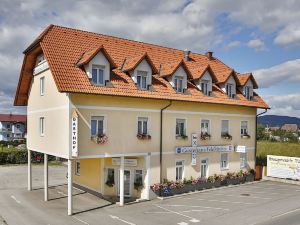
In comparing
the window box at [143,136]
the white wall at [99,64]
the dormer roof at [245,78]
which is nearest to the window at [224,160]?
the dormer roof at [245,78]

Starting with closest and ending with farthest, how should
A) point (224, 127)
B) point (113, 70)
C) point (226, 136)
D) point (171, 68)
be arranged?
point (113, 70) → point (171, 68) → point (226, 136) → point (224, 127)

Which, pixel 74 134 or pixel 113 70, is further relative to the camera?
pixel 113 70

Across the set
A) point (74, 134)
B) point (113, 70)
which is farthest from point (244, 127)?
point (74, 134)

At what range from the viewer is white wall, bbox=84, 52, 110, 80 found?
71.0 feet

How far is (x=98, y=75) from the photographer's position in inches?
873

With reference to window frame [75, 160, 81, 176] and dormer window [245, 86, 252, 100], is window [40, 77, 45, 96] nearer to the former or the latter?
window frame [75, 160, 81, 176]

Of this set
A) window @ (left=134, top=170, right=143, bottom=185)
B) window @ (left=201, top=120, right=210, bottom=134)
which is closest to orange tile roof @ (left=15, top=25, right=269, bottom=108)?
window @ (left=201, top=120, right=210, bottom=134)

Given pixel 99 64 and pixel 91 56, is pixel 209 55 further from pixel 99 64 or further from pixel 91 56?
pixel 91 56

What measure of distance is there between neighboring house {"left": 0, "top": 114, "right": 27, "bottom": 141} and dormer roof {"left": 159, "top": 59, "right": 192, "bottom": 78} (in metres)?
84.4

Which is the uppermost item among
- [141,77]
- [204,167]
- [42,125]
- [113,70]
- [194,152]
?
[113,70]

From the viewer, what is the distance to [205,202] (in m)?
23.5

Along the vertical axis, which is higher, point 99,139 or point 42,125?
point 42,125

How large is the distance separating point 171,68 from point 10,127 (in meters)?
89.1

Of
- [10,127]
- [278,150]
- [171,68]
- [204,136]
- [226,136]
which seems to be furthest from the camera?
[10,127]
